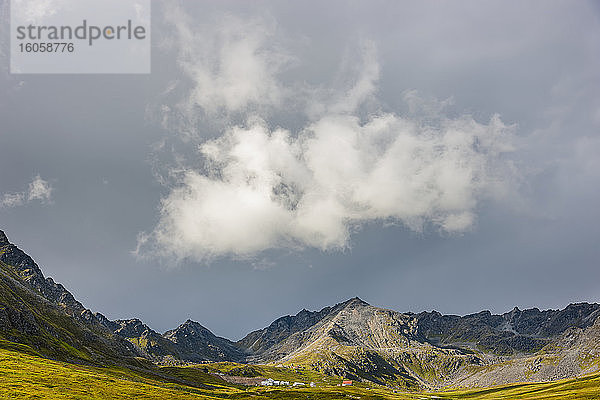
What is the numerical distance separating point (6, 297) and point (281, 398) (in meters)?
158

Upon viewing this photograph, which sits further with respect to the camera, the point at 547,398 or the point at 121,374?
the point at 547,398

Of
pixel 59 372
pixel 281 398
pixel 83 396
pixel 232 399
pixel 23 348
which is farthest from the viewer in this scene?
pixel 281 398

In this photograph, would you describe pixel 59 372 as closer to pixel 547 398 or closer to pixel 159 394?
pixel 159 394

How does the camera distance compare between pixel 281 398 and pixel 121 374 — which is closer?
pixel 121 374

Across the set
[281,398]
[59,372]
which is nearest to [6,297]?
[59,372]

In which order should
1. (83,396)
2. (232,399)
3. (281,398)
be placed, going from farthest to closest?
(281,398) < (232,399) < (83,396)

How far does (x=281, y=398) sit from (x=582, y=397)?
146651 mm

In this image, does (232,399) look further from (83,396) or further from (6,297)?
(6,297)

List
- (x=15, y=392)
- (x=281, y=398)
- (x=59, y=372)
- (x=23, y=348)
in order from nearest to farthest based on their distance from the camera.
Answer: (x=15, y=392), (x=59, y=372), (x=23, y=348), (x=281, y=398)

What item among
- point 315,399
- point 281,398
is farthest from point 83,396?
point 315,399

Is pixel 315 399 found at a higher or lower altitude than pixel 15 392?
lower

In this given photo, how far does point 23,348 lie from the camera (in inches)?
6117

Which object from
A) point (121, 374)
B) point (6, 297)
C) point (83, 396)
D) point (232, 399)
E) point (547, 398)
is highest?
point (6, 297)

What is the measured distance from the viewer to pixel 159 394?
425 ft
